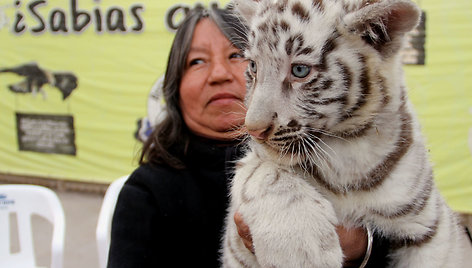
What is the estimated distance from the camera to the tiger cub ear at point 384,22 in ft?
3.22

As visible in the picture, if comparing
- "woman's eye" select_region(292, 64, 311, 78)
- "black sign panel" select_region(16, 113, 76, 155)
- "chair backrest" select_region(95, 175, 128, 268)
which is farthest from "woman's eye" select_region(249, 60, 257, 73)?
"black sign panel" select_region(16, 113, 76, 155)

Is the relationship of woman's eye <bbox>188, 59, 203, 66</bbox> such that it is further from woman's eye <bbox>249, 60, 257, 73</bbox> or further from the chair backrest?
the chair backrest

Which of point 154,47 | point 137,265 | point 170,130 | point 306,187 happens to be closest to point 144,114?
point 154,47

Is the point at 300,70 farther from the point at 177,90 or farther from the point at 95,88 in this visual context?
the point at 95,88

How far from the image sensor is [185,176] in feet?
5.60

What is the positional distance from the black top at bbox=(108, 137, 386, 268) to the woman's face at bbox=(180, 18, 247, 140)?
0.43 feet

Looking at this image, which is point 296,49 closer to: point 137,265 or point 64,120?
point 137,265

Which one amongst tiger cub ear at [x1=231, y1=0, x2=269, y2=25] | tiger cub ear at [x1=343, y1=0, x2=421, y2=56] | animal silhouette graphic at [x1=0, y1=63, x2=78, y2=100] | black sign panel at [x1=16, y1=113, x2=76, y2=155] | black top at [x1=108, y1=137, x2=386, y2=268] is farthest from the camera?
black sign panel at [x1=16, y1=113, x2=76, y2=155]

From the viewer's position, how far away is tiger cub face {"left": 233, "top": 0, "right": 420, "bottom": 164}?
1.06 metres

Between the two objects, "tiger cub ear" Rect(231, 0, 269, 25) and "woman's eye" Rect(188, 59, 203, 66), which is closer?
"tiger cub ear" Rect(231, 0, 269, 25)

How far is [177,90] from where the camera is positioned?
6.00 feet

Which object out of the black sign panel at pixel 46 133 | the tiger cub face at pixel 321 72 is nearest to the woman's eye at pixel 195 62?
the tiger cub face at pixel 321 72

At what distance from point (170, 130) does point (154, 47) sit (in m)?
2.50

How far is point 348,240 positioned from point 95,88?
3823mm
